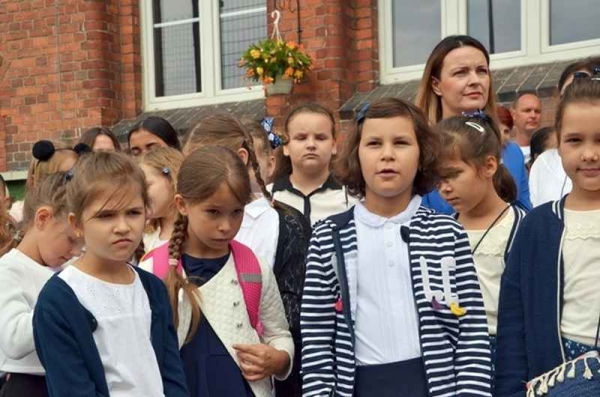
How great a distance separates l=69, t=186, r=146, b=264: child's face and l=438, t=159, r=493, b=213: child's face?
1.19 meters

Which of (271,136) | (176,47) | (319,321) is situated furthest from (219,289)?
(176,47)

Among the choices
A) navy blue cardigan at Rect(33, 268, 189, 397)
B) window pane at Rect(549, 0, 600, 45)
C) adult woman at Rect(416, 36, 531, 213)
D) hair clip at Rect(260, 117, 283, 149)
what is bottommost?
navy blue cardigan at Rect(33, 268, 189, 397)

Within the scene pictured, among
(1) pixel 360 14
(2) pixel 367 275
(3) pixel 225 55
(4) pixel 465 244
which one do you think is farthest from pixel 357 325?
(3) pixel 225 55

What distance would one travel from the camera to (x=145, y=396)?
102 inches

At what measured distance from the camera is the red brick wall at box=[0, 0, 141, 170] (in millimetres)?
8234

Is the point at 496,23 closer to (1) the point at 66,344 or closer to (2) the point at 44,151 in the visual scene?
(2) the point at 44,151

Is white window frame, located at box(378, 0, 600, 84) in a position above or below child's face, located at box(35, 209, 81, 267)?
above

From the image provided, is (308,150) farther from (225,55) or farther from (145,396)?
(225,55)

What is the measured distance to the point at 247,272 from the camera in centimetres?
300

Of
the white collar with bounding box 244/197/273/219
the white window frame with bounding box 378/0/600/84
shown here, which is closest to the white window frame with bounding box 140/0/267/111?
the white window frame with bounding box 378/0/600/84

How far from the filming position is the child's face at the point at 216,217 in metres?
2.91

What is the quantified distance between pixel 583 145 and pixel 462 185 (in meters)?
0.77

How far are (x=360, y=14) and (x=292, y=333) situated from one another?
15.1 ft

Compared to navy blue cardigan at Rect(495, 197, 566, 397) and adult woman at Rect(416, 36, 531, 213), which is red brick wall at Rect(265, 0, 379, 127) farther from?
navy blue cardigan at Rect(495, 197, 566, 397)
